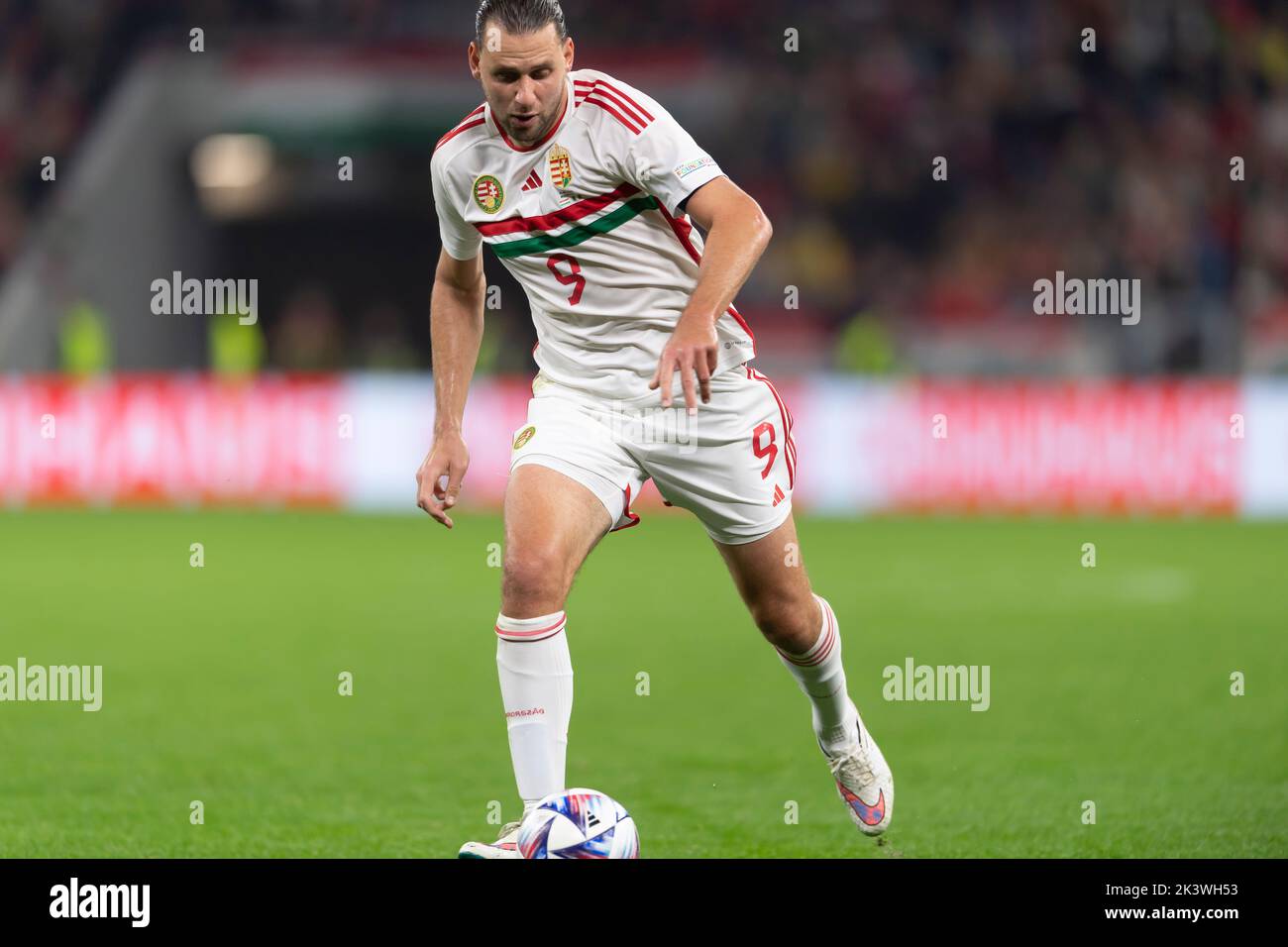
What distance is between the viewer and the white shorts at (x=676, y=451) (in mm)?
4641

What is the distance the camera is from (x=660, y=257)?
4.74 metres

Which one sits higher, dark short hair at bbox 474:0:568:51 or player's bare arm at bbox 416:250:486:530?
dark short hair at bbox 474:0:568:51

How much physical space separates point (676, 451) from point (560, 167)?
801 mm

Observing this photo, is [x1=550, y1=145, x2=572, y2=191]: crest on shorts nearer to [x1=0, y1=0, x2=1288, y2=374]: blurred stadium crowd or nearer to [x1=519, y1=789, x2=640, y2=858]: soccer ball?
[x1=519, y1=789, x2=640, y2=858]: soccer ball

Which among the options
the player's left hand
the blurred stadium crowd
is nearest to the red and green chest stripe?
the player's left hand

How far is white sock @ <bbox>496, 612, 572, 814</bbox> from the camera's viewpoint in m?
4.37

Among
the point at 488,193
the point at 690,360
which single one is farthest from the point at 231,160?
the point at 690,360

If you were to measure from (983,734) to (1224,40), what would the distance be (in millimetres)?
16567

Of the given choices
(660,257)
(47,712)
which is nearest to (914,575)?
(47,712)

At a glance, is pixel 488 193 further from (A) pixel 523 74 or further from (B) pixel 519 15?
(B) pixel 519 15

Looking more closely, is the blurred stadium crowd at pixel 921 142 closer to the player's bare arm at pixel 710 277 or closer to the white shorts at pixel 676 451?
the white shorts at pixel 676 451

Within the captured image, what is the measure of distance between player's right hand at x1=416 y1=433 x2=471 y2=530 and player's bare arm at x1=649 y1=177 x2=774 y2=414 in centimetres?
72

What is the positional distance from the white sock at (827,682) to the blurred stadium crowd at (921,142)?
1304 centimetres

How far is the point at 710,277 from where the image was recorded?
4.30 m
